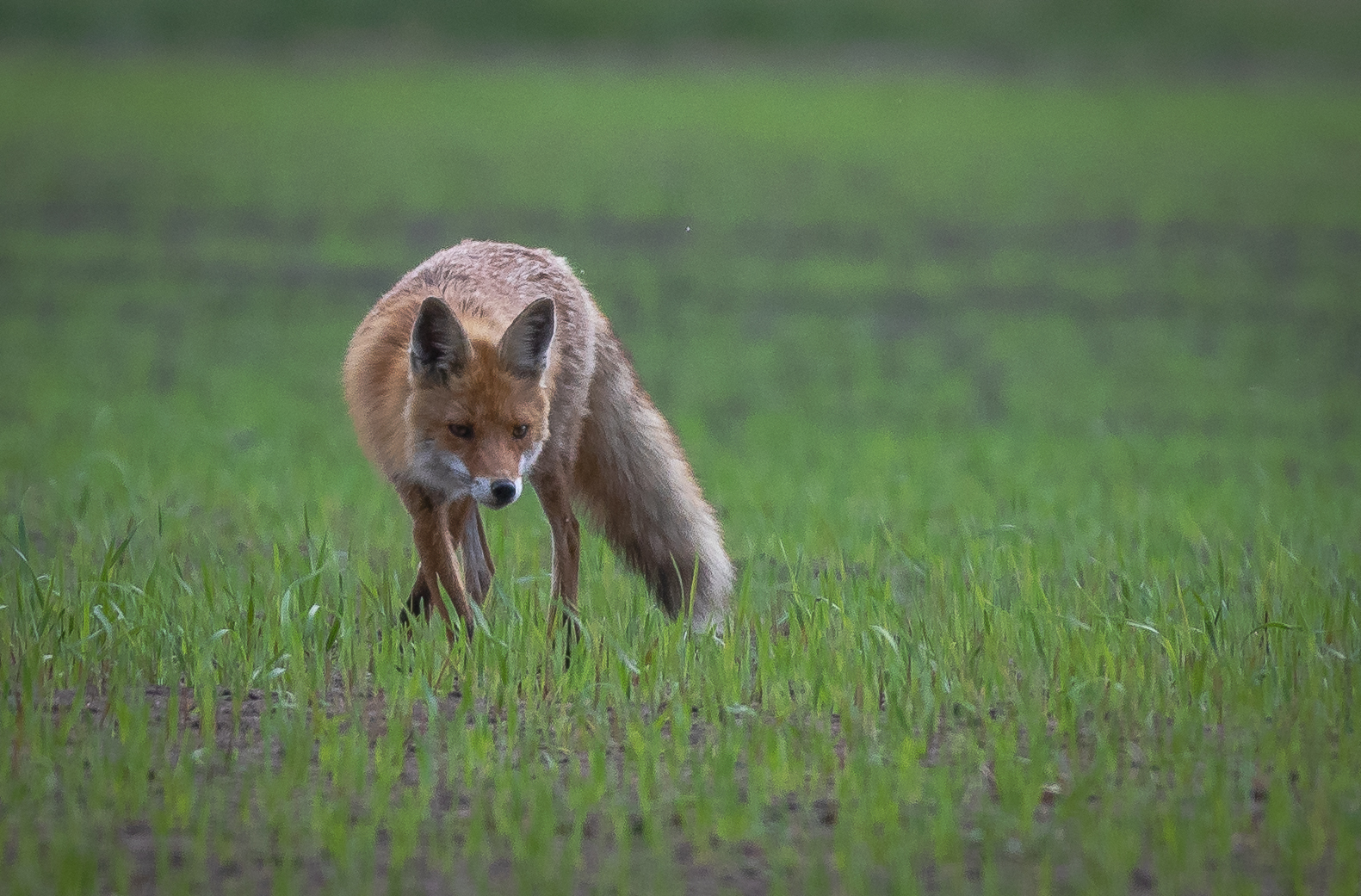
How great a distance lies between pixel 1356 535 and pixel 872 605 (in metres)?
3.46

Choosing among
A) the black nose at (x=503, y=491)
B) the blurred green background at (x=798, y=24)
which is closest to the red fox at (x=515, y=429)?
the black nose at (x=503, y=491)

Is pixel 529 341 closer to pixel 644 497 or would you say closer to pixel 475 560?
pixel 644 497

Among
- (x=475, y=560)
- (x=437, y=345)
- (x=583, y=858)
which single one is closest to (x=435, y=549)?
(x=475, y=560)

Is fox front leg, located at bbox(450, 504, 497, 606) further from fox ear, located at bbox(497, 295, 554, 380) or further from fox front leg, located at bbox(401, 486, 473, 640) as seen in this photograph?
fox ear, located at bbox(497, 295, 554, 380)

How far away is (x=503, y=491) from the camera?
4.75m

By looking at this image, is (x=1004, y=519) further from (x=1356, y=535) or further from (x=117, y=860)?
(x=117, y=860)

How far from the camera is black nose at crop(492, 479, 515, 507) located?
4746 mm

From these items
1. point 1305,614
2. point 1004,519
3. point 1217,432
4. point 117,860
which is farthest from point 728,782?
point 1217,432

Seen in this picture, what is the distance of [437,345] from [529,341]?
0.33 meters

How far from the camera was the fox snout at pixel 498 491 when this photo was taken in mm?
4746

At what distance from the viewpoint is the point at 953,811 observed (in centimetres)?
399

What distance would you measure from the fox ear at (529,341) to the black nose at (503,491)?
18.2 inches

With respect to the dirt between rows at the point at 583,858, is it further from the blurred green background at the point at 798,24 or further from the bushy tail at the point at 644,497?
the blurred green background at the point at 798,24

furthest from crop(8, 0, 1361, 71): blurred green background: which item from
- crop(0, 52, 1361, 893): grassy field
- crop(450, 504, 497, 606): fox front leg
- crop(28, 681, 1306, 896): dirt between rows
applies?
crop(28, 681, 1306, 896): dirt between rows
